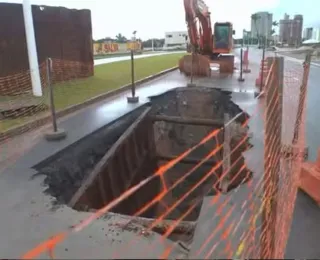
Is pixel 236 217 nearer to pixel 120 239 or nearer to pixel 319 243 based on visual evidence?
pixel 319 243

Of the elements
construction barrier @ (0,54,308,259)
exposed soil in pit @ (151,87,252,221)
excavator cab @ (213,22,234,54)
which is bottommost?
exposed soil in pit @ (151,87,252,221)

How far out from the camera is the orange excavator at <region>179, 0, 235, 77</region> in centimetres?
1884

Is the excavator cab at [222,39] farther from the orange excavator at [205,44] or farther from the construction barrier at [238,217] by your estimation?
the construction barrier at [238,217]

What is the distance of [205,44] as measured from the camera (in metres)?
21.2

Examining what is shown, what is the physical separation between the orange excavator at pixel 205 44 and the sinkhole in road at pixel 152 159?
6328 millimetres

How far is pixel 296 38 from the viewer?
2670 inches

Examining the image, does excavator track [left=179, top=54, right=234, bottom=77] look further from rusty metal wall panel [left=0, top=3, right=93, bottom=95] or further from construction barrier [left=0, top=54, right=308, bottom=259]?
construction barrier [left=0, top=54, right=308, bottom=259]

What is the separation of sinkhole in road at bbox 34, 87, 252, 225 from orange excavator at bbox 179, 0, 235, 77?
20.8 ft

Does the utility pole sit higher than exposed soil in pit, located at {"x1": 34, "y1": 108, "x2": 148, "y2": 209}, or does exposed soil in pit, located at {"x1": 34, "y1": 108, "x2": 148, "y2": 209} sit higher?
the utility pole

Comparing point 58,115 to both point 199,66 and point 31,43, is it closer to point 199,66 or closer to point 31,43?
point 31,43

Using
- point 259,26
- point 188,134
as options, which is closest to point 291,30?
point 259,26

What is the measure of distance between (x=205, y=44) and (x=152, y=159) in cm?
1215

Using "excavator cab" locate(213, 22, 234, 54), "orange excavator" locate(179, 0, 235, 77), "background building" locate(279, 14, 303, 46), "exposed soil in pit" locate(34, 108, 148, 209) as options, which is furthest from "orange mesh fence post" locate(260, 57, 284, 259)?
"background building" locate(279, 14, 303, 46)

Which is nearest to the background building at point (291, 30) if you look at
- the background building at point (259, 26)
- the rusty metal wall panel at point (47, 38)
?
the background building at point (259, 26)
